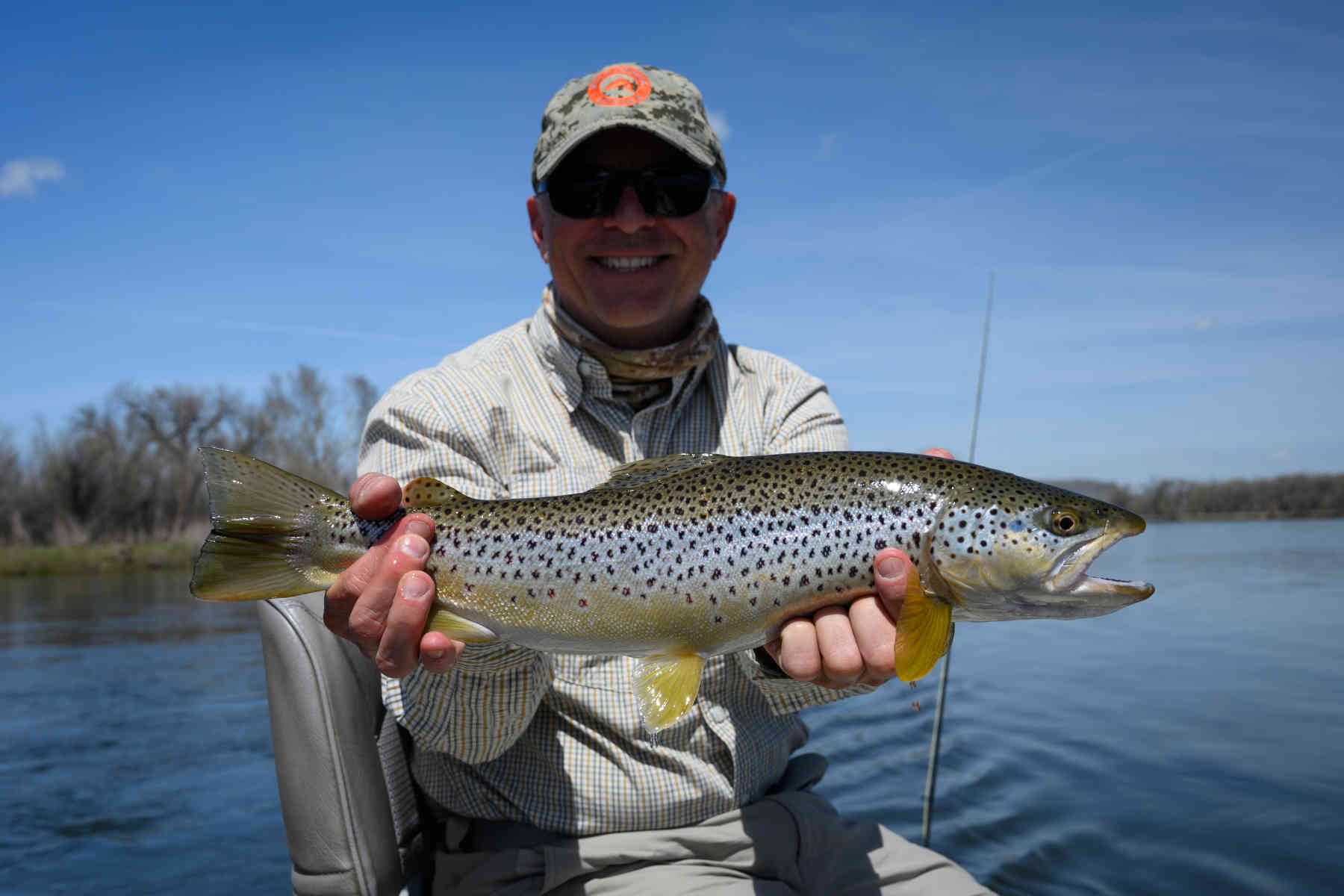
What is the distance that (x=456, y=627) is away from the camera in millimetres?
2730

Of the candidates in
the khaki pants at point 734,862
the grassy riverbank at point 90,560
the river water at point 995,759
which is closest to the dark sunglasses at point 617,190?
the khaki pants at point 734,862

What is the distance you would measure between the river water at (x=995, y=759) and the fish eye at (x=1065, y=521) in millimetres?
4265

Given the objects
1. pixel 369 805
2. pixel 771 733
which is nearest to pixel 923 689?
pixel 771 733

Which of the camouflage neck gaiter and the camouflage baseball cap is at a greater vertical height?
the camouflage baseball cap

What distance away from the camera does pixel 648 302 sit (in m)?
3.73

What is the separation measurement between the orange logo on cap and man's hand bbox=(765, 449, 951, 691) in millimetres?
2108

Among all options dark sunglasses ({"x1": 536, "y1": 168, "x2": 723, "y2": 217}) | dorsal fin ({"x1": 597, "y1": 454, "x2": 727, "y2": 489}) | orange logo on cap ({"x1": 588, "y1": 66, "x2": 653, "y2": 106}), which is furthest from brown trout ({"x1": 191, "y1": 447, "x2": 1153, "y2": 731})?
orange logo on cap ({"x1": 588, "y1": 66, "x2": 653, "y2": 106})

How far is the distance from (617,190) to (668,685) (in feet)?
6.53

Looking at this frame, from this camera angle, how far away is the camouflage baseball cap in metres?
3.66

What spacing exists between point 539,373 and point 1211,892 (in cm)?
547

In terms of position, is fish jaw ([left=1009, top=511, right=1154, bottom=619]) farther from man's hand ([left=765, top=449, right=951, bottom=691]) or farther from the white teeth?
the white teeth

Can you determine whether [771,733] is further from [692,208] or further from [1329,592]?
[1329,592]

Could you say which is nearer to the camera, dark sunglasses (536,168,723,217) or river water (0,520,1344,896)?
dark sunglasses (536,168,723,217)

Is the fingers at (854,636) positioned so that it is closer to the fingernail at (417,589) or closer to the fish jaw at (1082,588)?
A: the fish jaw at (1082,588)
